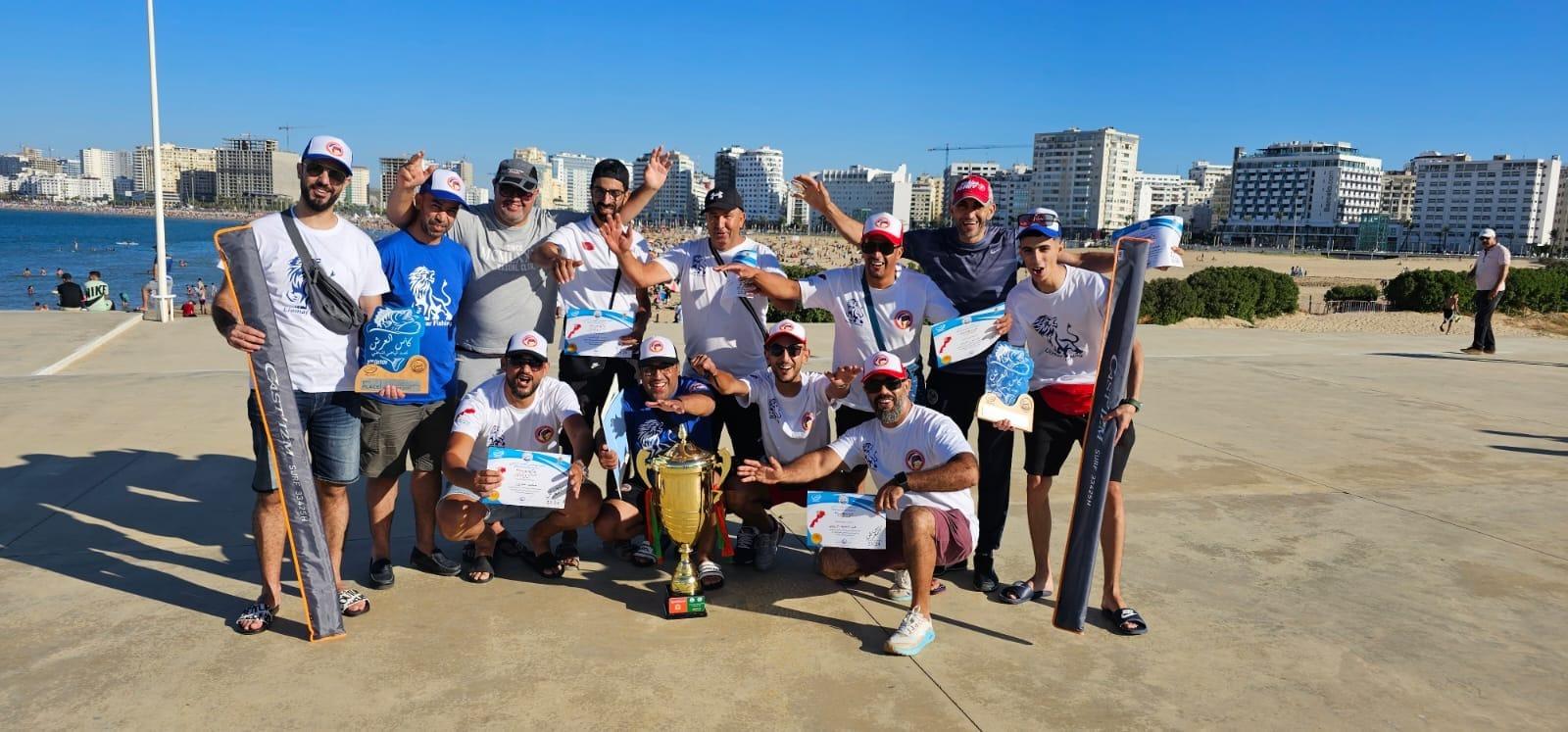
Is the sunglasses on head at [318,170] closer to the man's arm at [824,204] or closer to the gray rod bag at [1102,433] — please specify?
the man's arm at [824,204]

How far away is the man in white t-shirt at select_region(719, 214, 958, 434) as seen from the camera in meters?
4.82

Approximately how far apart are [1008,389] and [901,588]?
1151mm

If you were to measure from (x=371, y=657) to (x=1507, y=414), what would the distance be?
35.9ft

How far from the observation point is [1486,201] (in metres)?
174

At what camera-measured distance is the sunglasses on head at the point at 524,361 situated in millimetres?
4613

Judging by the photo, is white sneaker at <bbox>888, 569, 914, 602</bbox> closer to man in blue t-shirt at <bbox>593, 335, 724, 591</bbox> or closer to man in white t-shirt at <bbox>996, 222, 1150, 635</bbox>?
man in white t-shirt at <bbox>996, 222, 1150, 635</bbox>

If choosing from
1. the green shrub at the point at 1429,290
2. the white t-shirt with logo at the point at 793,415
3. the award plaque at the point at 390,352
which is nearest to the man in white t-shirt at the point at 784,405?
the white t-shirt with logo at the point at 793,415

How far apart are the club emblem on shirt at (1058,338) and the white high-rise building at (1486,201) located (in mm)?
196158

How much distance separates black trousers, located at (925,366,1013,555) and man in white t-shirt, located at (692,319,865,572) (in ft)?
1.75

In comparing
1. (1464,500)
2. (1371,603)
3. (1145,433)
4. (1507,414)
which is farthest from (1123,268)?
(1507,414)

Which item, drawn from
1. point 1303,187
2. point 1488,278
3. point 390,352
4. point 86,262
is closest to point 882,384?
point 390,352

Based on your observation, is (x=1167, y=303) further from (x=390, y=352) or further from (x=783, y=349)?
(x=390, y=352)

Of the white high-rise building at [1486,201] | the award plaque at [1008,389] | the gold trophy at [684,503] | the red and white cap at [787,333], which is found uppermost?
the white high-rise building at [1486,201]

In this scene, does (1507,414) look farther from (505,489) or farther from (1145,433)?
(505,489)
